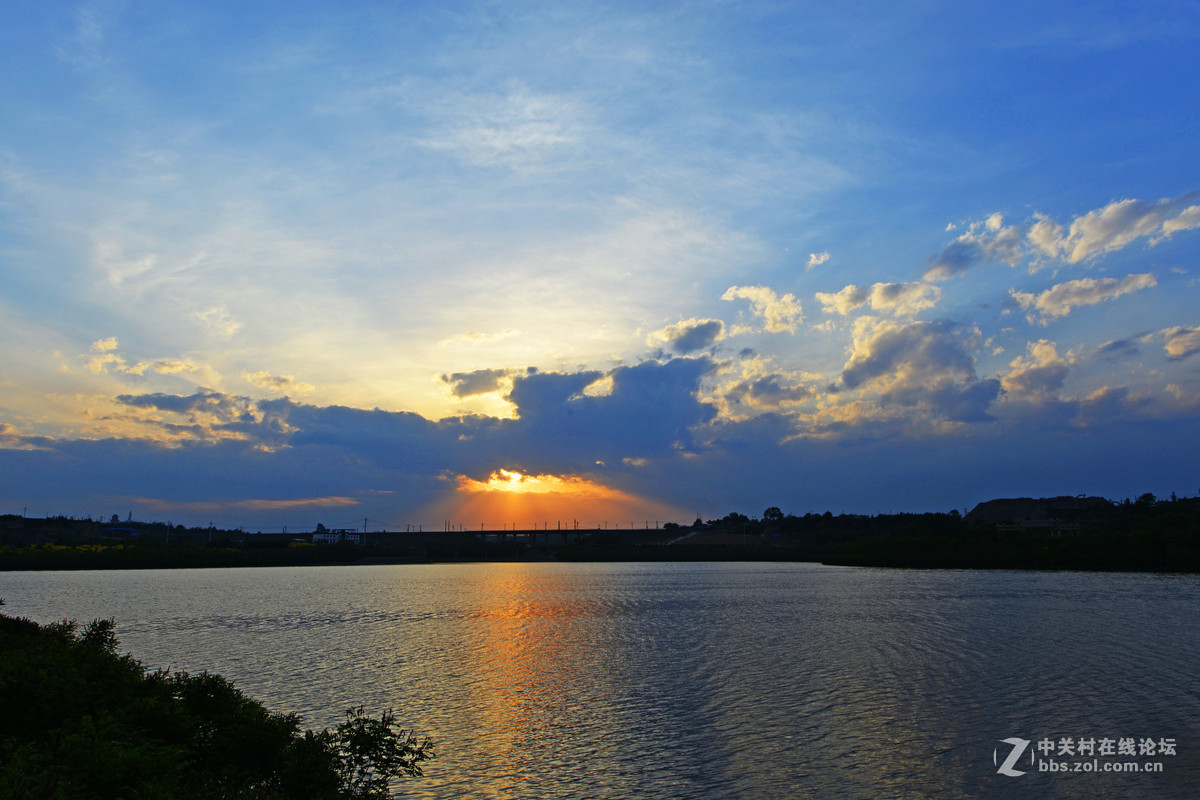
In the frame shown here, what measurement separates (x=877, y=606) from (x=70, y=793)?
77317 mm

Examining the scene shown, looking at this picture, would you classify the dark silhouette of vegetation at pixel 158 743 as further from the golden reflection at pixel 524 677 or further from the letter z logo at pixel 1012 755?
the letter z logo at pixel 1012 755

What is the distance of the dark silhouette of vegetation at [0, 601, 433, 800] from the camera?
1415cm

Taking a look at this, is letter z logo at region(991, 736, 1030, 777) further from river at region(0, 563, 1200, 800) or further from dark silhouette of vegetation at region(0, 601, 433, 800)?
dark silhouette of vegetation at region(0, 601, 433, 800)

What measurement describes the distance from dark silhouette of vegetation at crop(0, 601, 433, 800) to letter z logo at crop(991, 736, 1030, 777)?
18.8 metres

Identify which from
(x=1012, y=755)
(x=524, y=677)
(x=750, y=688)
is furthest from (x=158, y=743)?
(x=1012, y=755)

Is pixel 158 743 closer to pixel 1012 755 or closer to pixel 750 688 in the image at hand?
pixel 750 688

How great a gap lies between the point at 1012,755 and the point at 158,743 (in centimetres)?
2673

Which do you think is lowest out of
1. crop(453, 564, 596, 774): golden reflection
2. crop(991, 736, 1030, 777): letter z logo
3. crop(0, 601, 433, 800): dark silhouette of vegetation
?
crop(453, 564, 596, 774): golden reflection

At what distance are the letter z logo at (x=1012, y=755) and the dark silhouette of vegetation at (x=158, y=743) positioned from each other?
18.8 m

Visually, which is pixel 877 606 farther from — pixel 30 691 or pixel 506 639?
pixel 30 691

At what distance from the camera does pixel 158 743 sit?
18.7 meters

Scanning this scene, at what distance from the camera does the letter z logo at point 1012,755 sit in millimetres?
24281

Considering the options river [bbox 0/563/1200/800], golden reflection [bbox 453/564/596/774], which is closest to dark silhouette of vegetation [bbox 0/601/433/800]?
river [bbox 0/563/1200/800]

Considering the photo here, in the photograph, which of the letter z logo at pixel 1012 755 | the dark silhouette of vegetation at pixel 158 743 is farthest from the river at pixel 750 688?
the dark silhouette of vegetation at pixel 158 743
